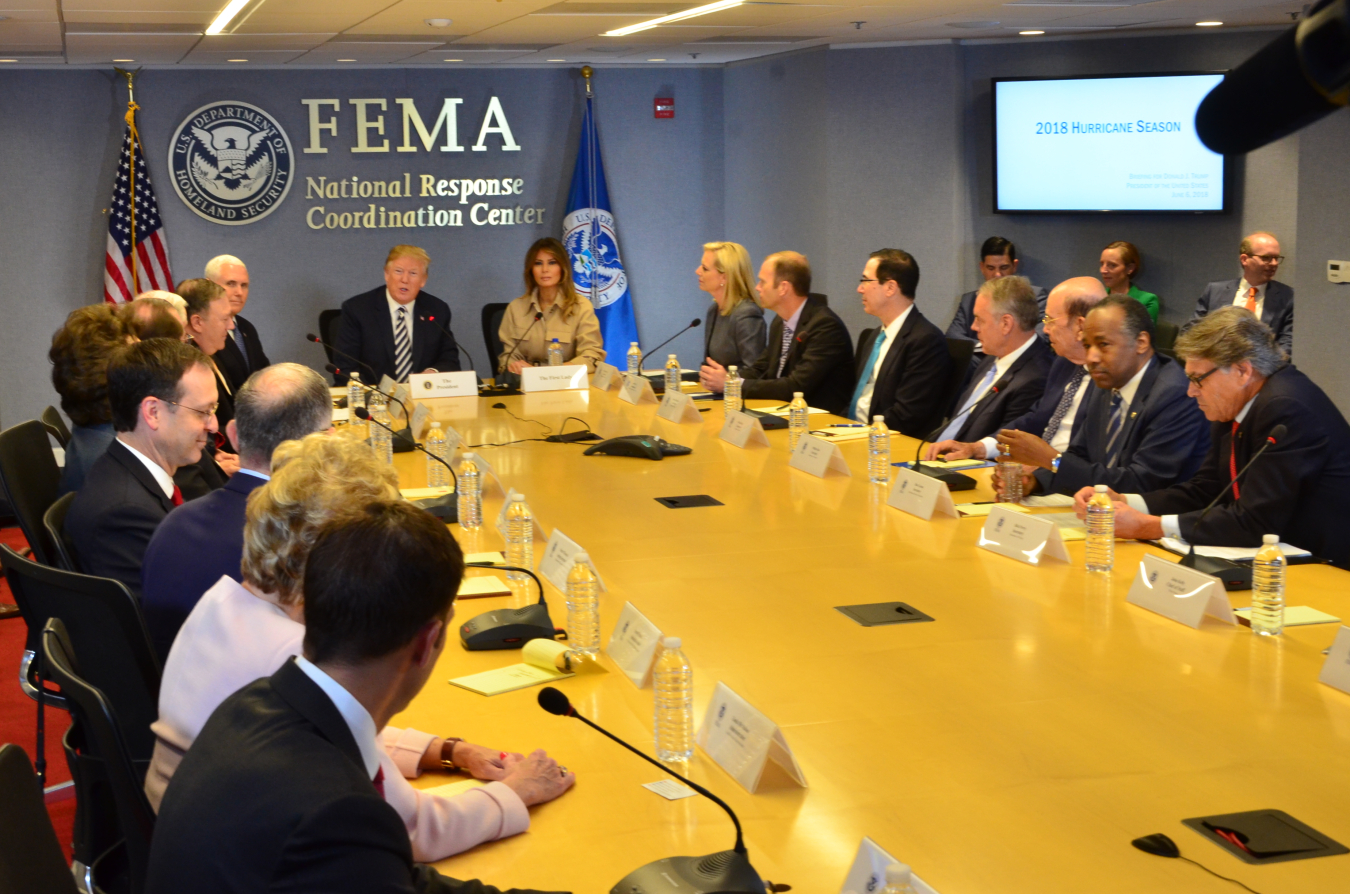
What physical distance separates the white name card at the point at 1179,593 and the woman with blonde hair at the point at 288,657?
4.52 feet

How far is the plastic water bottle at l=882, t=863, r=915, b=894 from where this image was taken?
1.36 meters

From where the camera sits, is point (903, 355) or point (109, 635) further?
point (903, 355)

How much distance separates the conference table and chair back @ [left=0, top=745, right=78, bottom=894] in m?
0.47

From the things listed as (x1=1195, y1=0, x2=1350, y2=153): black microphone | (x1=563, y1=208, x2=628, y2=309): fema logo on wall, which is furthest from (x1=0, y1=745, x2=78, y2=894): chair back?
(x1=563, y1=208, x2=628, y2=309): fema logo on wall

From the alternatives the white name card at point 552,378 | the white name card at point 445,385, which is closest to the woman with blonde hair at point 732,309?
the white name card at point 552,378

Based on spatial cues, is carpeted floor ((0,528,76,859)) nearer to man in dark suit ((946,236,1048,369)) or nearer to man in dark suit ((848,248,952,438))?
man in dark suit ((848,248,952,438))

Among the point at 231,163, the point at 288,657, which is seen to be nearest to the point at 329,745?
the point at 288,657

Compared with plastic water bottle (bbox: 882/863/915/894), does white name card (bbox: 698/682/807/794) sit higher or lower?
lower

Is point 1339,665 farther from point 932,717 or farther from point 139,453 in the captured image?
point 139,453

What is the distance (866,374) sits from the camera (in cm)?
577

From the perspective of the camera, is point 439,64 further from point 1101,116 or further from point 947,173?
point 1101,116

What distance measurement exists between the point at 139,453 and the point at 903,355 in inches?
133

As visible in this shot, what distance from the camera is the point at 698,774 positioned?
1944 mm

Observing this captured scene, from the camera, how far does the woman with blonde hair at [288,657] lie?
1728 millimetres
